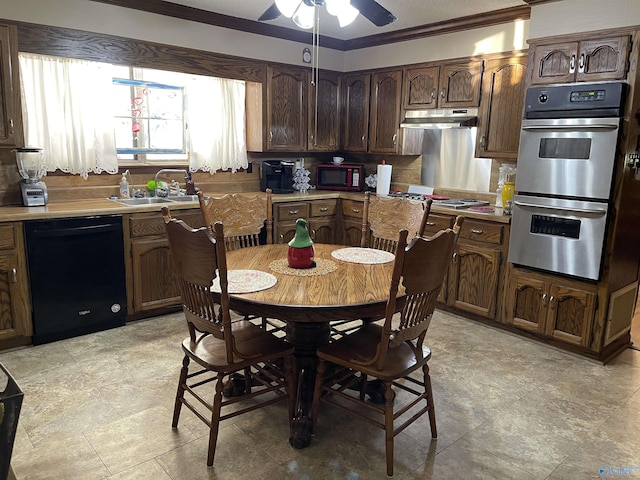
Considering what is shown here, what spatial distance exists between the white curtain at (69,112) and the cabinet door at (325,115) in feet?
6.30

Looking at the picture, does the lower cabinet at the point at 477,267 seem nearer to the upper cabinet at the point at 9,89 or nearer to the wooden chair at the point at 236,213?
the wooden chair at the point at 236,213

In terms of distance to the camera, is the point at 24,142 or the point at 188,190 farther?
the point at 188,190

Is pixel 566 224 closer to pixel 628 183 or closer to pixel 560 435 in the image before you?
pixel 628 183

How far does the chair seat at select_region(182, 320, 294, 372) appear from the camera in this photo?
213 centimetres

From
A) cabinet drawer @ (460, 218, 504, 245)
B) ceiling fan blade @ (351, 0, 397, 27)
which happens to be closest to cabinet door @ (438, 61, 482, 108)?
cabinet drawer @ (460, 218, 504, 245)

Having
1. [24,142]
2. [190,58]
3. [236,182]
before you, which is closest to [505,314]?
[236,182]

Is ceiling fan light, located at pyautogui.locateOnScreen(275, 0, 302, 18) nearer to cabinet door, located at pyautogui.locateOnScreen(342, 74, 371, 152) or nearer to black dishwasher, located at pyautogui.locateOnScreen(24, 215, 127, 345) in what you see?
black dishwasher, located at pyautogui.locateOnScreen(24, 215, 127, 345)

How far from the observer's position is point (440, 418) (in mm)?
2562

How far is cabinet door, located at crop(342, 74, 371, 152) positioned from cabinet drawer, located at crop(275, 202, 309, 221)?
984 millimetres

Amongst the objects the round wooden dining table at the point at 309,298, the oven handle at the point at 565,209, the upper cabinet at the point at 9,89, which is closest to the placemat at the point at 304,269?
the round wooden dining table at the point at 309,298

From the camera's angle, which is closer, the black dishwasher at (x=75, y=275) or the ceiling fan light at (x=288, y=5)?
the ceiling fan light at (x=288, y=5)

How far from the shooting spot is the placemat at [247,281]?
2151 mm

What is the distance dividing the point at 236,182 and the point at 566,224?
2962mm

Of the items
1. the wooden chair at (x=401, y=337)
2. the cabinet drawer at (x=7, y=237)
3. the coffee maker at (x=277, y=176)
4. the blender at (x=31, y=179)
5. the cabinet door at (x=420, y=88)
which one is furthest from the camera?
the coffee maker at (x=277, y=176)
